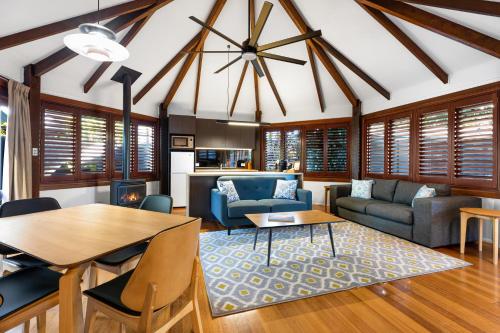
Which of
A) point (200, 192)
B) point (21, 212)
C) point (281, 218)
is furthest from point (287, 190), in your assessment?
point (21, 212)

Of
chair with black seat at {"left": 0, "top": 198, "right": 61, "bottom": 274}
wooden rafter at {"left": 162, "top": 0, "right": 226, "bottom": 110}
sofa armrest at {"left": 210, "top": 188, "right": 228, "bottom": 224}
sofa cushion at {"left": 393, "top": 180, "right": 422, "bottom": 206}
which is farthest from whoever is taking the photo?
sofa cushion at {"left": 393, "top": 180, "right": 422, "bottom": 206}

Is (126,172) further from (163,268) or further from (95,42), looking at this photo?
(163,268)

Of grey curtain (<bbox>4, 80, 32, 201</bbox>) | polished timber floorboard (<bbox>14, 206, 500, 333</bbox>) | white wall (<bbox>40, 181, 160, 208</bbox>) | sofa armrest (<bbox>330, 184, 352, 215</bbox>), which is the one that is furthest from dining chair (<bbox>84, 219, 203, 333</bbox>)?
sofa armrest (<bbox>330, 184, 352, 215</bbox>)

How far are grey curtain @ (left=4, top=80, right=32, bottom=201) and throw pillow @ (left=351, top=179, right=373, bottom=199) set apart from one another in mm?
5959

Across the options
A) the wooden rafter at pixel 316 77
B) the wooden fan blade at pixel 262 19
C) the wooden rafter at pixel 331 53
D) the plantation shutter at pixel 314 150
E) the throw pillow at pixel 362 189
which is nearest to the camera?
the wooden fan blade at pixel 262 19

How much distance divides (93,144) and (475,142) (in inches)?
281

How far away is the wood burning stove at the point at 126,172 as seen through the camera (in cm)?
461

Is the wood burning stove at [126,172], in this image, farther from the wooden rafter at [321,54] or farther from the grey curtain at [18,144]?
the wooden rafter at [321,54]

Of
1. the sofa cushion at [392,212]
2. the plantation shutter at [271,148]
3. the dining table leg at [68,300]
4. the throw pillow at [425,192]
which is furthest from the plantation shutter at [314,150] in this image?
the dining table leg at [68,300]

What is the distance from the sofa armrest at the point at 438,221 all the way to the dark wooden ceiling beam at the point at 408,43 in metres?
2.23

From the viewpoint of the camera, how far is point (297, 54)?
5.31m

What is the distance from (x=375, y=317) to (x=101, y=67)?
215 inches

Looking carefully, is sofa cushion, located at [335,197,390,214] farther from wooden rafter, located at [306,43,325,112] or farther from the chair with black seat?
the chair with black seat

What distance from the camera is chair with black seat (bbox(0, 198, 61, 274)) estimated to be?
5.95ft
